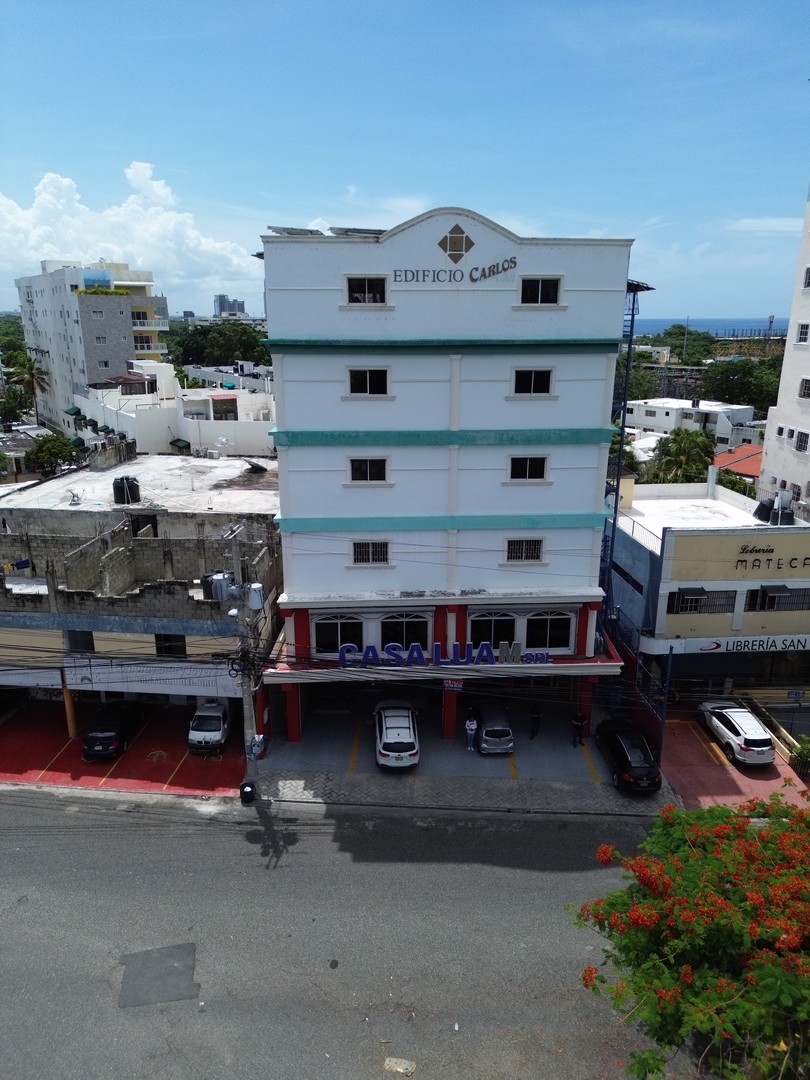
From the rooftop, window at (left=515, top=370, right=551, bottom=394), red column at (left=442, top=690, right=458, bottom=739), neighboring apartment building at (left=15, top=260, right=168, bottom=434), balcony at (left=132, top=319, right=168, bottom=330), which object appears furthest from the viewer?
balcony at (left=132, top=319, right=168, bottom=330)

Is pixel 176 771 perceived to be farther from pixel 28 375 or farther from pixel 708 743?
pixel 28 375

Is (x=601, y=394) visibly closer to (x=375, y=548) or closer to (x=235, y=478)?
(x=375, y=548)

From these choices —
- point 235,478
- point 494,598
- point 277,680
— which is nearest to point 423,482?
point 494,598

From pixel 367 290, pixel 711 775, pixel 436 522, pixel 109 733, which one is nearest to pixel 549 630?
pixel 436 522

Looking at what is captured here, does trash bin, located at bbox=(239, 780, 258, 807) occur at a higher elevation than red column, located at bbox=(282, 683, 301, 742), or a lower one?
lower

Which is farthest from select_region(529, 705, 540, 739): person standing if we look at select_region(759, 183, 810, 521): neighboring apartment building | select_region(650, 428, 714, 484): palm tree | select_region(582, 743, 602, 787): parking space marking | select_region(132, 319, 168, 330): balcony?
select_region(132, 319, 168, 330): balcony

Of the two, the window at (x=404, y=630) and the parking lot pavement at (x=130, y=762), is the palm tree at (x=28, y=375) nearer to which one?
the parking lot pavement at (x=130, y=762)

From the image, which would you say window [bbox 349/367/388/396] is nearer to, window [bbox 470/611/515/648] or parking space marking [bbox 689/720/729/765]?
window [bbox 470/611/515/648]
